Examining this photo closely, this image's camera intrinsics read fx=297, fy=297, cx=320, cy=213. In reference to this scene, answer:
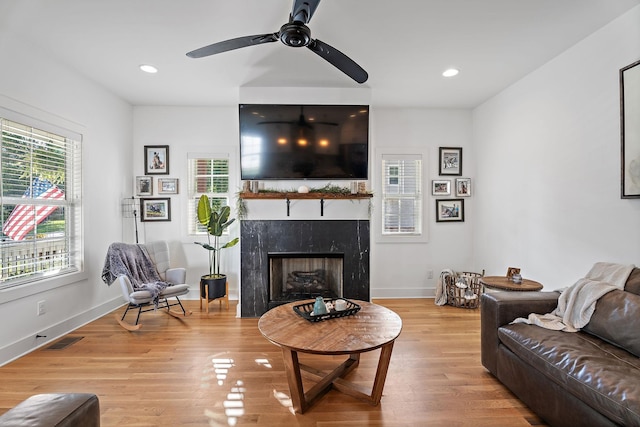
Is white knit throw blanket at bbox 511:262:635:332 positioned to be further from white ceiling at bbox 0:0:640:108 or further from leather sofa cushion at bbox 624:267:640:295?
Result: white ceiling at bbox 0:0:640:108

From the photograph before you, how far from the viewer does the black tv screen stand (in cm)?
371

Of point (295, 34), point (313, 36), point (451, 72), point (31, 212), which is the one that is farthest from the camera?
point (451, 72)

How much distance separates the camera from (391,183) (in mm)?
4453

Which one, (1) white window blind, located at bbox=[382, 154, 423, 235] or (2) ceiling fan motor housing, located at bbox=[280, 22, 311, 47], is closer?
(2) ceiling fan motor housing, located at bbox=[280, 22, 311, 47]

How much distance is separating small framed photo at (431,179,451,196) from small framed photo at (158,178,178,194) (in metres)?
3.80

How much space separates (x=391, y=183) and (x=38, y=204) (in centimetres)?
413

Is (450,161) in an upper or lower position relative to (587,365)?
upper

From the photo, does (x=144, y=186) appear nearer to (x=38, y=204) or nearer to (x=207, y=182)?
(x=207, y=182)

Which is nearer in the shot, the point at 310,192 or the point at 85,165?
the point at 85,165

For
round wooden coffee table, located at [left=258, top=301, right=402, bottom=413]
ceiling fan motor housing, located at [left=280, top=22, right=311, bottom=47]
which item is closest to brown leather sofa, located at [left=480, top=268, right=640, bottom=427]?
round wooden coffee table, located at [left=258, top=301, right=402, bottom=413]

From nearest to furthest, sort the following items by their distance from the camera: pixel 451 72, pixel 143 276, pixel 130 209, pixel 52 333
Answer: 1. pixel 52 333
2. pixel 451 72
3. pixel 143 276
4. pixel 130 209

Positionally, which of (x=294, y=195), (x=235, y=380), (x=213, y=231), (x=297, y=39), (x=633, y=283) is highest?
(x=297, y=39)

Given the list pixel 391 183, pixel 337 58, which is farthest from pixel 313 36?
pixel 391 183

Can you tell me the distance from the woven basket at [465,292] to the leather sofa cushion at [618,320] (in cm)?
197
